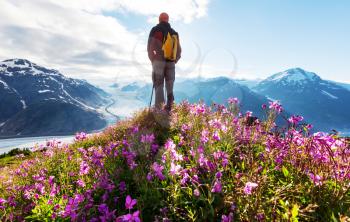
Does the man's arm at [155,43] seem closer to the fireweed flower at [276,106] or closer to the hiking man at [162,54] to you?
the hiking man at [162,54]

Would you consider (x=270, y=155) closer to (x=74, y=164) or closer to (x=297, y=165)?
(x=297, y=165)

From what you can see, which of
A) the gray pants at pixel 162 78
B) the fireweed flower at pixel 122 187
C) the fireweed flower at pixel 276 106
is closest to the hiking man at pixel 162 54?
the gray pants at pixel 162 78

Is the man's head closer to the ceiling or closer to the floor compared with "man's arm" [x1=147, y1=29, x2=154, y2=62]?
closer to the ceiling

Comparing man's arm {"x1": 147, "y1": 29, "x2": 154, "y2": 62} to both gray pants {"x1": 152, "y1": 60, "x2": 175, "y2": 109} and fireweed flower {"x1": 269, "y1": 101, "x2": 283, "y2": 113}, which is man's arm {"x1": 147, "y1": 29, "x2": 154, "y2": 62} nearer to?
gray pants {"x1": 152, "y1": 60, "x2": 175, "y2": 109}

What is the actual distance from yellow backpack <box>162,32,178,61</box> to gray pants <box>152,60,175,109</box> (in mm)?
446

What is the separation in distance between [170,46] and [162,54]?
44 centimetres

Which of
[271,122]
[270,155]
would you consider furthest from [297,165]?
[271,122]

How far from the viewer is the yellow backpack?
10555mm

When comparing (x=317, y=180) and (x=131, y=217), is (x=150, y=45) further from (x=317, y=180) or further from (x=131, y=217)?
(x=131, y=217)

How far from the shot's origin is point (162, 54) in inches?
426

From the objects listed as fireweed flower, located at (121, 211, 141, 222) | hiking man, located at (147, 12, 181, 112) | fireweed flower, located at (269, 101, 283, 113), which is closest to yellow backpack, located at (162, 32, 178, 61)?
hiking man, located at (147, 12, 181, 112)

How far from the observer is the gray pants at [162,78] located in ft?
36.0

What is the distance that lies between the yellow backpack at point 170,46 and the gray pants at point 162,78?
0.45m

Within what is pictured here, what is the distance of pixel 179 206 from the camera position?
3535mm
